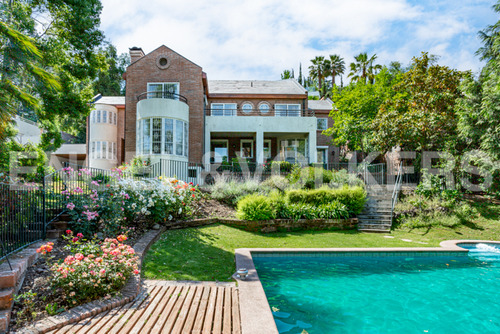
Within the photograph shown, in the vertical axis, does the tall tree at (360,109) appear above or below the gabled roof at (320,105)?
below

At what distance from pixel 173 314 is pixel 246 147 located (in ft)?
65.7

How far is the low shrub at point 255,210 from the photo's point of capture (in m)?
10.1

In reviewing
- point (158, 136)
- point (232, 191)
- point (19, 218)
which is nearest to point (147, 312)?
point (19, 218)

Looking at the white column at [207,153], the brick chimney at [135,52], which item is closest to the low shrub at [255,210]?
the white column at [207,153]

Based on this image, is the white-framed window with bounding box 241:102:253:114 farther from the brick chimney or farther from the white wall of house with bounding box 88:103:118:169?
the white wall of house with bounding box 88:103:118:169

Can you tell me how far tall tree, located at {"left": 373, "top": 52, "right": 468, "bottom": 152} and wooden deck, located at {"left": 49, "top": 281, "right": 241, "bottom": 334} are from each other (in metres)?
13.1

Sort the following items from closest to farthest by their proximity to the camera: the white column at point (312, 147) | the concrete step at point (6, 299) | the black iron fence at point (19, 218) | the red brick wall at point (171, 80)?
1. the concrete step at point (6, 299)
2. the black iron fence at point (19, 218)
3. the red brick wall at point (171, 80)
4. the white column at point (312, 147)

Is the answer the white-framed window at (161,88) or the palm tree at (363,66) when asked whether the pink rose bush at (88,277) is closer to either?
the white-framed window at (161,88)

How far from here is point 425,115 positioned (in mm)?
14125

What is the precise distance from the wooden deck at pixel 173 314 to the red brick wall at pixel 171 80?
13803mm

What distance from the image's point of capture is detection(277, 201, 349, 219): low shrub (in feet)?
35.0

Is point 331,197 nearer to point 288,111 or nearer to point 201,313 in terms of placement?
point 201,313

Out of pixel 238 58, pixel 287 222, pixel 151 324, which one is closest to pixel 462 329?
pixel 151 324

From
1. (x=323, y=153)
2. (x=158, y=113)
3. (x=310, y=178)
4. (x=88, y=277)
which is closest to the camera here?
(x=88, y=277)
